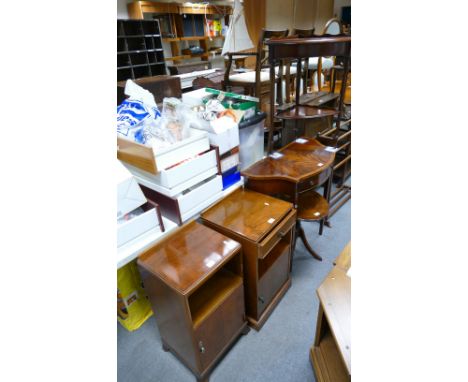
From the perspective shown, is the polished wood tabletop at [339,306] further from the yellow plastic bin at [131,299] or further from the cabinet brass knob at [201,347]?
the yellow plastic bin at [131,299]

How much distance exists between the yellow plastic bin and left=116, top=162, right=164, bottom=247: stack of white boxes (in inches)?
10.8

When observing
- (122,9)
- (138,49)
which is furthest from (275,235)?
(122,9)

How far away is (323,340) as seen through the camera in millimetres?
1145

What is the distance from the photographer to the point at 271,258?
4.29ft

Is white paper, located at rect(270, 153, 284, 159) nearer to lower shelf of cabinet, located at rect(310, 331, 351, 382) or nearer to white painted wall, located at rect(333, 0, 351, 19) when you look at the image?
lower shelf of cabinet, located at rect(310, 331, 351, 382)

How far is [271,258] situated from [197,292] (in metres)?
0.40

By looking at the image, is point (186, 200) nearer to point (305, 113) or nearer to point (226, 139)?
point (226, 139)

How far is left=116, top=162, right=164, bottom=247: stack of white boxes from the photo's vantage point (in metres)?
0.98

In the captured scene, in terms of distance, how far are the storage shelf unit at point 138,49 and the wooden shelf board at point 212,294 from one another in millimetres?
3974

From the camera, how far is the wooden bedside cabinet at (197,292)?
925 mm
